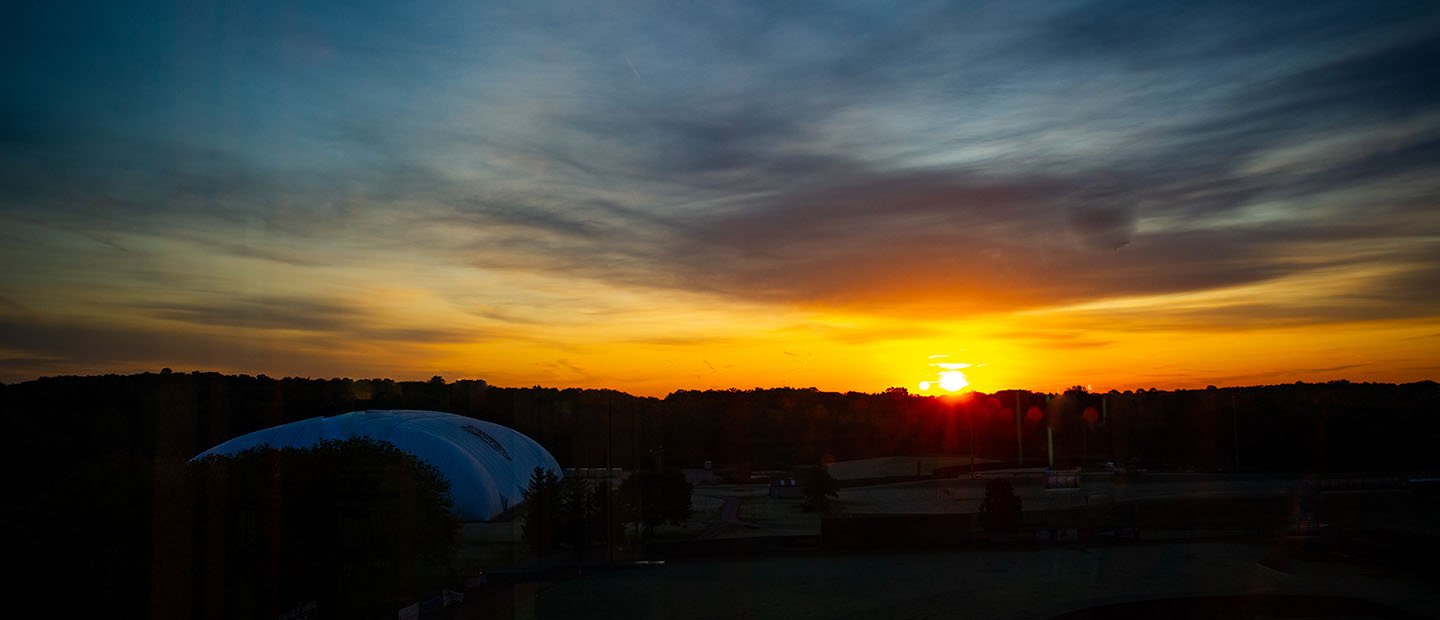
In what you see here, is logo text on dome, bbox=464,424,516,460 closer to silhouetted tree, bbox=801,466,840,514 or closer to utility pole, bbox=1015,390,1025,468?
silhouetted tree, bbox=801,466,840,514

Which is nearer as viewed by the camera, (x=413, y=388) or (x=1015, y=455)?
(x=1015, y=455)

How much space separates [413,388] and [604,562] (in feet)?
390

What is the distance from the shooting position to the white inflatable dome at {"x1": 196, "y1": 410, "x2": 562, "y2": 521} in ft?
216

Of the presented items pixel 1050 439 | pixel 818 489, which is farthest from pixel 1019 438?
pixel 818 489

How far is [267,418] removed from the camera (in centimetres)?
11212

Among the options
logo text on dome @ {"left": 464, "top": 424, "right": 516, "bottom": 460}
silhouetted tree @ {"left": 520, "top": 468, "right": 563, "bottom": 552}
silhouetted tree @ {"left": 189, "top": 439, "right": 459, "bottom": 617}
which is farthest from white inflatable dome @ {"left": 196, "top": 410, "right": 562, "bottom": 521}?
silhouetted tree @ {"left": 189, "top": 439, "right": 459, "bottom": 617}

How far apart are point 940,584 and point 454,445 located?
4124 centimetres

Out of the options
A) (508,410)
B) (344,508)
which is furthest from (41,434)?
(508,410)

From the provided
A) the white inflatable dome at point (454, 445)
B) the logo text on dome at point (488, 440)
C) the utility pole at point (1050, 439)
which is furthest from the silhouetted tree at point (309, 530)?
the utility pole at point (1050, 439)

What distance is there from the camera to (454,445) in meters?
69.6

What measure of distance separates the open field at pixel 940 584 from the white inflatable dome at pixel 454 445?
24.3 meters

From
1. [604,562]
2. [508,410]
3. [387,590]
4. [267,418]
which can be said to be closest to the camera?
[387,590]

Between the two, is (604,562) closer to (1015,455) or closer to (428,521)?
(428,521)

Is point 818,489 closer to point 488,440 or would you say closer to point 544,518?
point 488,440
